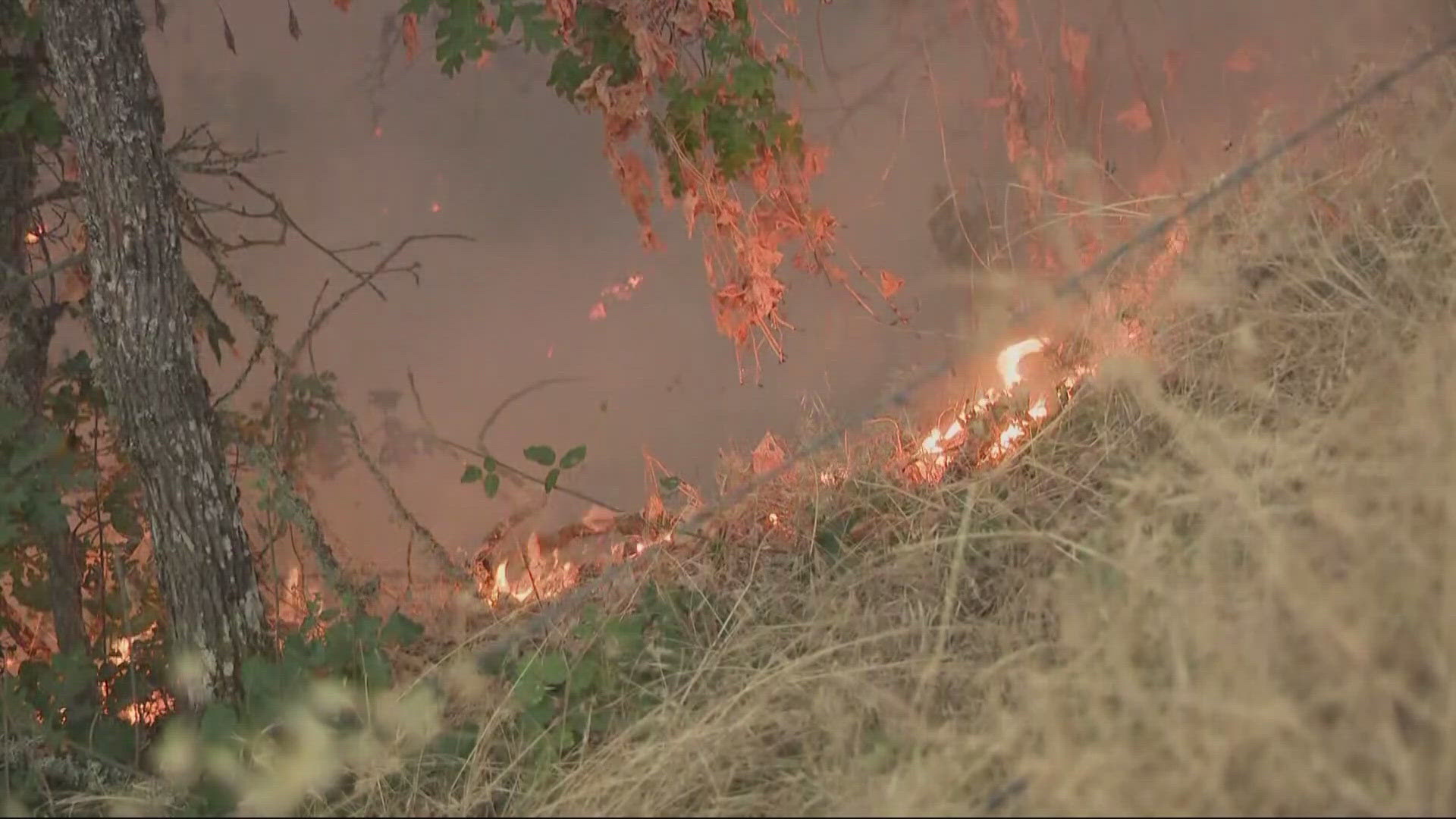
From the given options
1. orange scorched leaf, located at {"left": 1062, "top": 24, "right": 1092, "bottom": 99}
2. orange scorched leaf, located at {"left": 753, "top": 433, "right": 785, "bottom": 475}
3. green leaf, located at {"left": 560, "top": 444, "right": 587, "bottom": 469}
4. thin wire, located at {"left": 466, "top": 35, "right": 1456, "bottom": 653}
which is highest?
orange scorched leaf, located at {"left": 1062, "top": 24, "right": 1092, "bottom": 99}

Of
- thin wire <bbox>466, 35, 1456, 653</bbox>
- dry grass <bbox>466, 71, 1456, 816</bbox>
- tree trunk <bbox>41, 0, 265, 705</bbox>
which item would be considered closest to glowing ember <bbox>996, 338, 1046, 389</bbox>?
thin wire <bbox>466, 35, 1456, 653</bbox>

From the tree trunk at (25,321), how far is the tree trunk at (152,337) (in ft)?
1.48

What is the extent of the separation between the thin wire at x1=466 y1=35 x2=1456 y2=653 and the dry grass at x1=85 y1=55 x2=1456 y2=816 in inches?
3.3

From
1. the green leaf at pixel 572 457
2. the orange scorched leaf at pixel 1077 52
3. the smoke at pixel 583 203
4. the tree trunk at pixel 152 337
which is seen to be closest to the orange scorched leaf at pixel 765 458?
the green leaf at pixel 572 457

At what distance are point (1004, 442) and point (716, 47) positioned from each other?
91 cm

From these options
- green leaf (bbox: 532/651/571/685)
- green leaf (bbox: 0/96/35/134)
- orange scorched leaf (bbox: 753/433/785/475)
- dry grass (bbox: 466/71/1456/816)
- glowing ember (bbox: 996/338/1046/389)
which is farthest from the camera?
orange scorched leaf (bbox: 753/433/785/475)

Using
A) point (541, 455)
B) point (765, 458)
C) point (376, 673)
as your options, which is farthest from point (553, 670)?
point (765, 458)

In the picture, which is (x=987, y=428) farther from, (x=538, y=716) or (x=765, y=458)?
(x=538, y=716)

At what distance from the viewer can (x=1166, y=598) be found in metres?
1.37

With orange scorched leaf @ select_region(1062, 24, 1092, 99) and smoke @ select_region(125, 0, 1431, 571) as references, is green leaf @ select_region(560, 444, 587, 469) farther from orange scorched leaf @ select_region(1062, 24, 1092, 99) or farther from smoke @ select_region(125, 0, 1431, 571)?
orange scorched leaf @ select_region(1062, 24, 1092, 99)

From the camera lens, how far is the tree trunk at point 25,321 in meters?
2.47

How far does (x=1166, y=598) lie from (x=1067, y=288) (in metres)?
0.53

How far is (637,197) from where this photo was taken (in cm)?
248

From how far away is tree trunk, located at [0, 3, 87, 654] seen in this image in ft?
8.10
